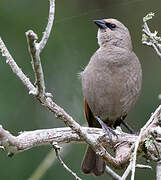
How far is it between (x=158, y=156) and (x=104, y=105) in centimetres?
121

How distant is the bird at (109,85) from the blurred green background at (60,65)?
792mm

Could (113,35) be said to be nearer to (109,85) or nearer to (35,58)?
(109,85)

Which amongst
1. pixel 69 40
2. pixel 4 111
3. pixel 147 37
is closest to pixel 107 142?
pixel 147 37

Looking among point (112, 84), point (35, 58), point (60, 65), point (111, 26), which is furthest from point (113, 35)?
point (35, 58)

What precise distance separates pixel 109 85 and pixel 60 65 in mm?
1690

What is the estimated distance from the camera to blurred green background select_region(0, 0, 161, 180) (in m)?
5.14

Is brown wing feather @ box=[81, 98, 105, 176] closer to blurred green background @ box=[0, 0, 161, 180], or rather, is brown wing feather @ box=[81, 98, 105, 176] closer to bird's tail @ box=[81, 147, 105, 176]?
bird's tail @ box=[81, 147, 105, 176]

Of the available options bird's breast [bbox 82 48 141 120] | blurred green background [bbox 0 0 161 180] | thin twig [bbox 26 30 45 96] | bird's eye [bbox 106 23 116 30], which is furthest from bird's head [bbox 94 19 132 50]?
thin twig [bbox 26 30 45 96]

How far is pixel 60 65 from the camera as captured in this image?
19.0 ft

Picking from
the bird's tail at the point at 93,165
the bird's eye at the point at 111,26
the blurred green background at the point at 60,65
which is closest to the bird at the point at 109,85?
the bird's tail at the point at 93,165

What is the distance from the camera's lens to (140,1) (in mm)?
6281

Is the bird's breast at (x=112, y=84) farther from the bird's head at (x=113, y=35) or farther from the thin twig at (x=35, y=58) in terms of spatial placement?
the thin twig at (x=35, y=58)

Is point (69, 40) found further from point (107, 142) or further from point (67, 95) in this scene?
point (107, 142)

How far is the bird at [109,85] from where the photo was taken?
4.19 m
